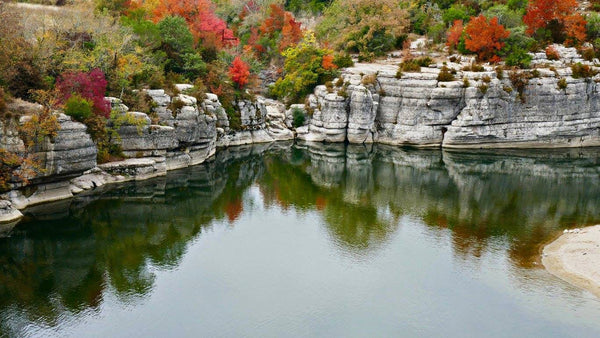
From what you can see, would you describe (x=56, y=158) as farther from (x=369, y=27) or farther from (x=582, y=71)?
(x=582, y=71)

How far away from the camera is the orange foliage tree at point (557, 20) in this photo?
5828cm

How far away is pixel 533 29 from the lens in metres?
60.0

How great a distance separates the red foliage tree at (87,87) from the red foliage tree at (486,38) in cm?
3827

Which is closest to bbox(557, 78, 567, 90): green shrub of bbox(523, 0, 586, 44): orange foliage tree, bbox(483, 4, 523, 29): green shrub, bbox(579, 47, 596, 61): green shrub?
bbox(579, 47, 596, 61): green shrub

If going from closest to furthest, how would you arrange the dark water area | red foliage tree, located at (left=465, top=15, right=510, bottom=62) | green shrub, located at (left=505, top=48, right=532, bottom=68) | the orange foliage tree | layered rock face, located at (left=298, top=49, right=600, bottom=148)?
the dark water area
layered rock face, located at (left=298, top=49, right=600, bottom=148)
green shrub, located at (left=505, top=48, right=532, bottom=68)
red foliage tree, located at (left=465, top=15, right=510, bottom=62)
the orange foliage tree

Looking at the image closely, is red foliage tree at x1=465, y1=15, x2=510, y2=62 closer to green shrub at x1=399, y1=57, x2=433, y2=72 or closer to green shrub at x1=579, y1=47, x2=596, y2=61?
green shrub at x1=399, y1=57, x2=433, y2=72

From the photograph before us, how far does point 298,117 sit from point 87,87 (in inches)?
1079

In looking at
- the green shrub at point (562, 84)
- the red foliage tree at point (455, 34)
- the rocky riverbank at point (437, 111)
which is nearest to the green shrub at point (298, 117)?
the rocky riverbank at point (437, 111)

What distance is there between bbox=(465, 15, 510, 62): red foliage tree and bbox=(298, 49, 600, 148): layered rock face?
3.07m

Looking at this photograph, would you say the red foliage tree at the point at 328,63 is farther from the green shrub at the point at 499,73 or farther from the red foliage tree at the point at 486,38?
the green shrub at the point at 499,73

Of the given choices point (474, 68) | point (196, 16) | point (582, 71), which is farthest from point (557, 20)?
point (196, 16)

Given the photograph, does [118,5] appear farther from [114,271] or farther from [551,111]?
[551,111]

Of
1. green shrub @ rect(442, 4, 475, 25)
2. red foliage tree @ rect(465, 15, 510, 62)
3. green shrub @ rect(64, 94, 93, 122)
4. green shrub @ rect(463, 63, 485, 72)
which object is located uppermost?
green shrub @ rect(442, 4, 475, 25)

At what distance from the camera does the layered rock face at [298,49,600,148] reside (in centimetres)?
5359
